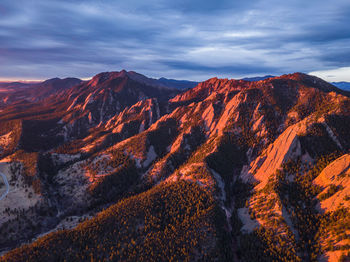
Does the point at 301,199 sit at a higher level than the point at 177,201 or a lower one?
higher

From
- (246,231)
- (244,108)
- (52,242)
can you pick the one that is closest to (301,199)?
(246,231)

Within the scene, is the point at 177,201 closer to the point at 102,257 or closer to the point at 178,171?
the point at 178,171

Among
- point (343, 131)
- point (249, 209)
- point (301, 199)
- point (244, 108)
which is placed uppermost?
point (244, 108)

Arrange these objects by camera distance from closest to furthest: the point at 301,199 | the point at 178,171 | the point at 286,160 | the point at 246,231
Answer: the point at 246,231 → the point at 301,199 → the point at 286,160 → the point at 178,171

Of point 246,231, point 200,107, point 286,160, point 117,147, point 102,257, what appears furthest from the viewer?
point 200,107

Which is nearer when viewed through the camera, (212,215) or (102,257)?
(102,257)

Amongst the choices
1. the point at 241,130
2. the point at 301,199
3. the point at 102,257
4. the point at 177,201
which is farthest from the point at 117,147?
the point at 301,199

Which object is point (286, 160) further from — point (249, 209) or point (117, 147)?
point (117, 147)
